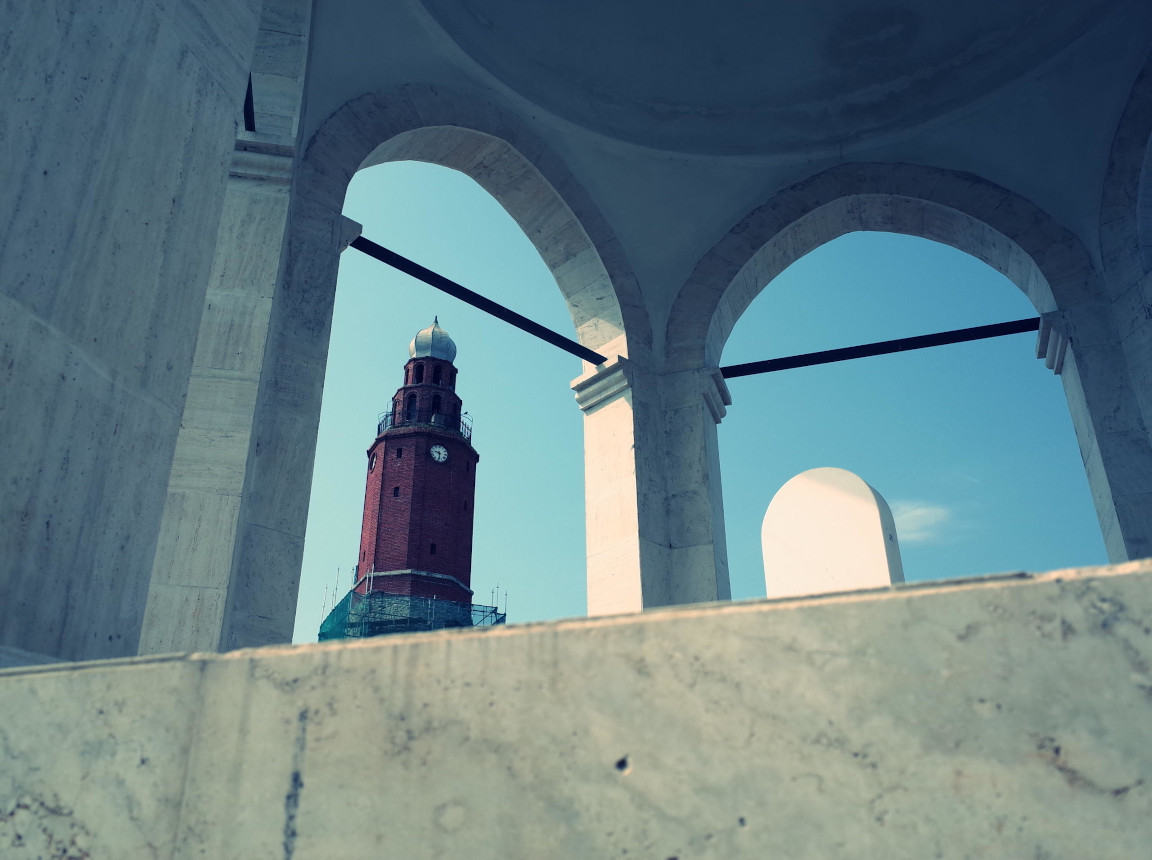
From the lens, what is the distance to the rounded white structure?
761 cm

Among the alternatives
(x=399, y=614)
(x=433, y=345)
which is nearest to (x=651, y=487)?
(x=399, y=614)

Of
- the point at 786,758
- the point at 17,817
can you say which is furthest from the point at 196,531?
the point at 786,758

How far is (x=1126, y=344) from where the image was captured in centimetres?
747

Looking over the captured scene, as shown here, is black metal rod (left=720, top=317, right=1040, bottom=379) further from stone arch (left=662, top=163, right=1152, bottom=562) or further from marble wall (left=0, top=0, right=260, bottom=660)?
marble wall (left=0, top=0, right=260, bottom=660)

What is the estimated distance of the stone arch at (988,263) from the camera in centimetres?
716

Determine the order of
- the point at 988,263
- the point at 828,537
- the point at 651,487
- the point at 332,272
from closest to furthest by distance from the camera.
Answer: the point at 332,272
the point at 828,537
the point at 651,487
the point at 988,263

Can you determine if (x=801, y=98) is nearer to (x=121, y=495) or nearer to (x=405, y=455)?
(x=121, y=495)

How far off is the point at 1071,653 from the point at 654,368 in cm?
767

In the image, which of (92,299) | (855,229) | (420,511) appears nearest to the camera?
(92,299)

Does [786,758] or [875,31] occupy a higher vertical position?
[875,31]

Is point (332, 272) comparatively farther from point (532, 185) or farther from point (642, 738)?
point (642, 738)

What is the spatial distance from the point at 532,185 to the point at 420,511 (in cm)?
4141

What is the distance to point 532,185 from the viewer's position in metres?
8.77

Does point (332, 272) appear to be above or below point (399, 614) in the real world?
below
